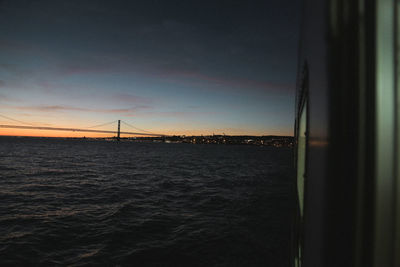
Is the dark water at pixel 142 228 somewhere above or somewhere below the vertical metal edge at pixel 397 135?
below

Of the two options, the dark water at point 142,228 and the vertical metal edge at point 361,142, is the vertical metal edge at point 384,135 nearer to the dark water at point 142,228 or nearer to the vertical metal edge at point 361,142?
the vertical metal edge at point 361,142

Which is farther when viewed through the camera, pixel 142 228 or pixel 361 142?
pixel 142 228

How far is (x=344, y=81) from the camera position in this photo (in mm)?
610

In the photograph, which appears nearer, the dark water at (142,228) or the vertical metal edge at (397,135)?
the vertical metal edge at (397,135)

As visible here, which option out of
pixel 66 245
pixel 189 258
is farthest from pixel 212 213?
pixel 66 245

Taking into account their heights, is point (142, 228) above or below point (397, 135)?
below

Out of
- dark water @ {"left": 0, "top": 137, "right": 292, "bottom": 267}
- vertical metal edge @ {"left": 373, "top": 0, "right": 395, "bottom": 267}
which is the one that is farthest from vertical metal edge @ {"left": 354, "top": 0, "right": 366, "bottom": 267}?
dark water @ {"left": 0, "top": 137, "right": 292, "bottom": 267}

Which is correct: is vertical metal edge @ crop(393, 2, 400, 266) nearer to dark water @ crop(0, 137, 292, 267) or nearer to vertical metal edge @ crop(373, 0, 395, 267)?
vertical metal edge @ crop(373, 0, 395, 267)

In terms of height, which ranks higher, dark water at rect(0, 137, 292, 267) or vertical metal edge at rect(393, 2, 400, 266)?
vertical metal edge at rect(393, 2, 400, 266)

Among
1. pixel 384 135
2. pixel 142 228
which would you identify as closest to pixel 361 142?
pixel 384 135

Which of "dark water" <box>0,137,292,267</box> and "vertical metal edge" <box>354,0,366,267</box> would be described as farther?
"dark water" <box>0,137,292,267</box>

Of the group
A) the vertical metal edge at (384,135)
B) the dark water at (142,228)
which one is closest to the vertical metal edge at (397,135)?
the vertical metal edge at (384,135)

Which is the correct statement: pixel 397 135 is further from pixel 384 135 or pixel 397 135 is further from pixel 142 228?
pixel 142 228

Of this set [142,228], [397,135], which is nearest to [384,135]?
[397,135]
